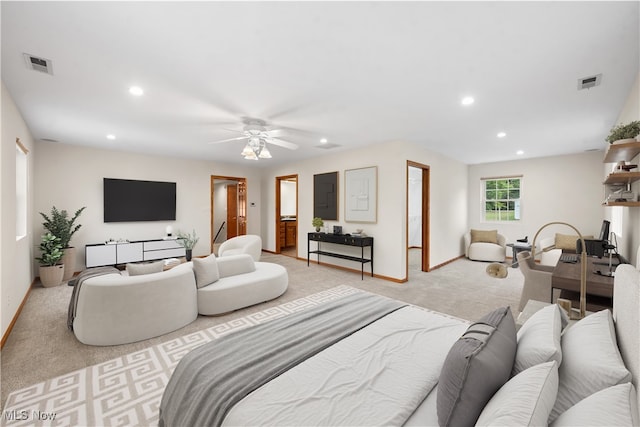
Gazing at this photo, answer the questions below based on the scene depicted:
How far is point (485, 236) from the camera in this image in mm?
6922

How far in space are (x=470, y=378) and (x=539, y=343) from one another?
0.40 metres

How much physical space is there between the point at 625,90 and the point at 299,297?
4455mm

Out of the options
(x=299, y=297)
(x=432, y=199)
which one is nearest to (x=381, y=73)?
(x=299, y=297)

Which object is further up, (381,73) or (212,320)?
(381,73)

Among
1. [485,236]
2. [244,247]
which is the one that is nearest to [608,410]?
[244,247]

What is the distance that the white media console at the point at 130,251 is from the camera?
5277mm

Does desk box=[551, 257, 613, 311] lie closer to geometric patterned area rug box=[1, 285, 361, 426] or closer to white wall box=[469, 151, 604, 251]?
geometric patterned area rug box=[1, 285, 361, 426]

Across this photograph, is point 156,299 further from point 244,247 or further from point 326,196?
point 326,196

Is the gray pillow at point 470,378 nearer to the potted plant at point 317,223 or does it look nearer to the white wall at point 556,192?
the potted plant at point 317,223

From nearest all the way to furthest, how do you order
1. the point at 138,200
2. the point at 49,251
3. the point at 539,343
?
the point at 539,343 → the point at 49,251 → the point at 138,200

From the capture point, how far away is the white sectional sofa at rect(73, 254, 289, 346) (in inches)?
102

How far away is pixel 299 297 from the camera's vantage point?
4.02 metres

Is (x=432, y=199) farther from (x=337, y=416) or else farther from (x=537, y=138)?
(x=337, y=416)

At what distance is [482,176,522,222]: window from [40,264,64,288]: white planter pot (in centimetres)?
946
